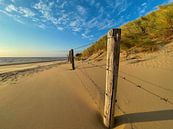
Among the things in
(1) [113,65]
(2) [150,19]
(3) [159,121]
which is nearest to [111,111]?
(1) [113,65]

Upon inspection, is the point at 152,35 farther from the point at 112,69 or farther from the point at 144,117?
the point at 112,69

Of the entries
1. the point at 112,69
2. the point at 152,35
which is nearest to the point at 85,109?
the point at 112,69

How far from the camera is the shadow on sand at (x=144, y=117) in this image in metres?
2.50

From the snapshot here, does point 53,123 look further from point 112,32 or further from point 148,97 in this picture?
point 148,97

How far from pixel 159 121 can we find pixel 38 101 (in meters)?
3.66

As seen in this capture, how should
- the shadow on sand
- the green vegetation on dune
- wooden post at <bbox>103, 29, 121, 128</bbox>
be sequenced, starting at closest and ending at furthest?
wooden post at <bbox>103, 29, 121, 128</bbox>
the shadow on sand
the green vegetation on dune

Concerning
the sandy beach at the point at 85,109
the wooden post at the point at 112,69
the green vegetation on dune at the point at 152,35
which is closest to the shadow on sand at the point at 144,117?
the sandy beach at the point at 85,109

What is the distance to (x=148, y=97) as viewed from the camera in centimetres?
348

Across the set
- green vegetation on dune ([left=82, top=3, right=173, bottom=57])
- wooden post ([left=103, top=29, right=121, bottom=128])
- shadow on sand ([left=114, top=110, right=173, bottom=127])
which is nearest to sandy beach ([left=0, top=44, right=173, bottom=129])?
shadow on sand ([left=114, top=110, right=173, bottom=127])

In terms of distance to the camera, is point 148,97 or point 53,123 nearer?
point 53,123

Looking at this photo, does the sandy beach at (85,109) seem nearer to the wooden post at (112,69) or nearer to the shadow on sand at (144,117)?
the shadow on sand at (144,117)

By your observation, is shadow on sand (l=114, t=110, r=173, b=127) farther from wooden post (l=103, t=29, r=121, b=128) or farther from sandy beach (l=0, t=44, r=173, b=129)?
wooden post (l=103, t=29, r=121, b=128)

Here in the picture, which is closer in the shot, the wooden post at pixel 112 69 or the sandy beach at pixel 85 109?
the wooden post at pixel 112 69

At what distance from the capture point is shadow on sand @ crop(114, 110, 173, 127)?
2.50m
